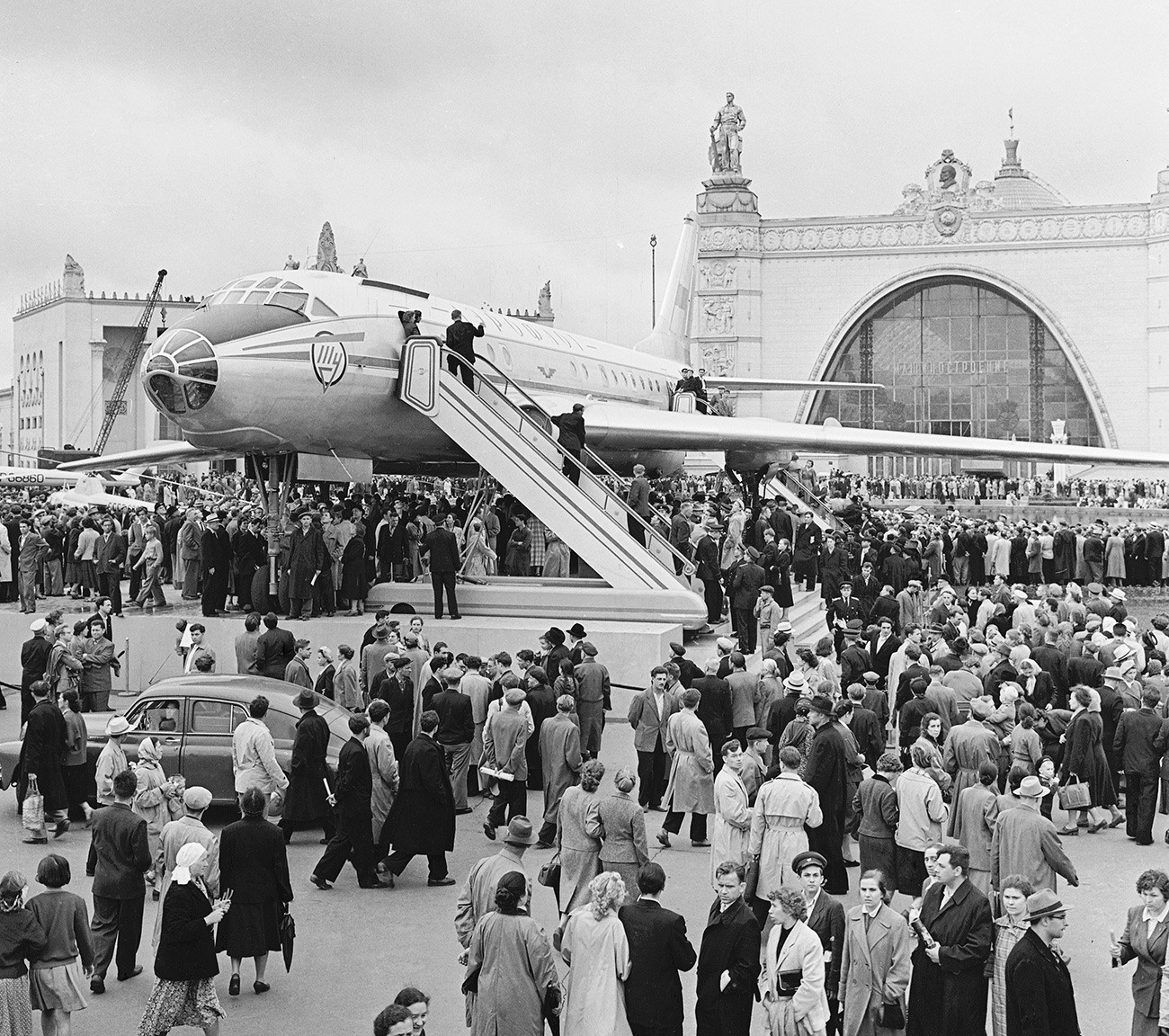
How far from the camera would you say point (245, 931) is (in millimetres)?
7832

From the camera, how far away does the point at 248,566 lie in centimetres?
1775

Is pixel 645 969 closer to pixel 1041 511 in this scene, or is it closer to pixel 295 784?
pixel 295 784

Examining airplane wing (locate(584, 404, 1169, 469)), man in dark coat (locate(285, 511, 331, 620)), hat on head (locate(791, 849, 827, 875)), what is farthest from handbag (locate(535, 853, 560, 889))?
airplane wing (locate(584, 404, 1169, 469))

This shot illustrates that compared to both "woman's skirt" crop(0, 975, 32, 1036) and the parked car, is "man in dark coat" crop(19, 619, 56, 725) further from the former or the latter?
"woman's skirt" crop(0, 975, 32, 1036)

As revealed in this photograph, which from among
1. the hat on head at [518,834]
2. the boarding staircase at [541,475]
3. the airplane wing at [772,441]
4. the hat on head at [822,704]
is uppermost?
the airplane wing at [772,441]

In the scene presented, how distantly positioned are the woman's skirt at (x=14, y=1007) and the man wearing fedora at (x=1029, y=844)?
19.0 ft

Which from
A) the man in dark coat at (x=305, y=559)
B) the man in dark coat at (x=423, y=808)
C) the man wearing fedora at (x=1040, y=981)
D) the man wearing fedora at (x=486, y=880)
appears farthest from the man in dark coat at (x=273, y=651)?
the man wearing fedora at (x=1040, y=981)

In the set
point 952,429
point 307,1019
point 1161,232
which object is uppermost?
point 1161,232

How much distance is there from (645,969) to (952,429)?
6780 cm

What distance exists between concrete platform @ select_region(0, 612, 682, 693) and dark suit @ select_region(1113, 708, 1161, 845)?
19.9 feet

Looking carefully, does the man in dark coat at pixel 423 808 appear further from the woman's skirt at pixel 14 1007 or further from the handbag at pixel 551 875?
the woman's skirt at pixel 14 1007

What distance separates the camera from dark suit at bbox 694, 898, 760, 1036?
6453 millimetres

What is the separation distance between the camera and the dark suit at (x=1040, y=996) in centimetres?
609

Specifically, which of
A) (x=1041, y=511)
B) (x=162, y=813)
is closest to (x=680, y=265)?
(x=1041, y=511)
